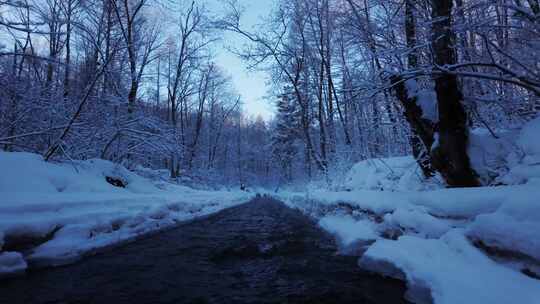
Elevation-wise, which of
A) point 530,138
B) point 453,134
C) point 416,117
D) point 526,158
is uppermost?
point 416,117

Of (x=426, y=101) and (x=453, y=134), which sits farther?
(x=426, y=101)

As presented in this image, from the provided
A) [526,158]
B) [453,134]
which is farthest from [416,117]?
[526,158]

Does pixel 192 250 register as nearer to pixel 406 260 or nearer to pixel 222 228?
pixel 222 228

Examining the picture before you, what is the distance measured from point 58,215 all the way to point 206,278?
255cm

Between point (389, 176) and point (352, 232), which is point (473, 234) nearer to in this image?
point (352, 232)

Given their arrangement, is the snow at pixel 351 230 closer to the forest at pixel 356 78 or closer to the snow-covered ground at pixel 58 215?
the forest at pixel 356 78

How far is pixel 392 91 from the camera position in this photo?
5.84 meters

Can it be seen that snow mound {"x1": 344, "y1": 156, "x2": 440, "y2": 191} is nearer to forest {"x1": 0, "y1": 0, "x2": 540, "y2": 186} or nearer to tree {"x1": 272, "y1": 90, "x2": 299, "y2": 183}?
forest {"x1": 0, "y1": 0, "x2": 540, "y2": 186}

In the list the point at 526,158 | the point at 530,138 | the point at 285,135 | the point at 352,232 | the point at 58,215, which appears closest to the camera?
the point at 526,158

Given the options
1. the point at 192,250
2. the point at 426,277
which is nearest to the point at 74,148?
the point at 192,250

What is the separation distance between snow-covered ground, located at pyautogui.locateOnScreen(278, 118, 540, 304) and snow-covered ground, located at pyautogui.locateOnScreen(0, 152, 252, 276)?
13.8 ft

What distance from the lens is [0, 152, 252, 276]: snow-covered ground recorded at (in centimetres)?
372

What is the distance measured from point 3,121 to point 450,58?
1033 cm

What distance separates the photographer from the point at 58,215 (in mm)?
4398
